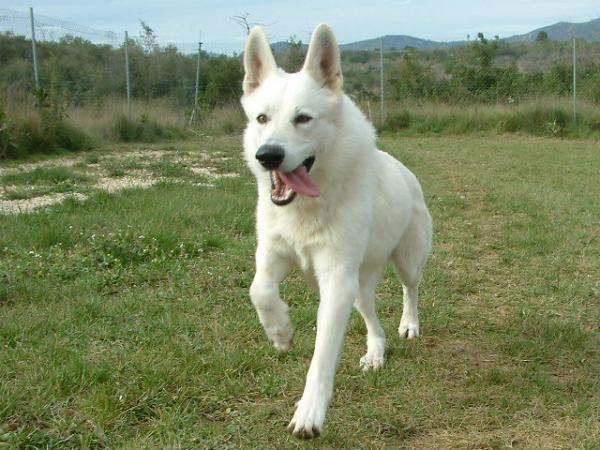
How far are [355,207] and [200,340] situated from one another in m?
1.21

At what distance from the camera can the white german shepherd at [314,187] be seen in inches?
106

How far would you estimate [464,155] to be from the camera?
498 inches

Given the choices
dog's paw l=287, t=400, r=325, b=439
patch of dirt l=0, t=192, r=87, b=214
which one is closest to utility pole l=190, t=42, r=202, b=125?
patch of dirt l=0, t=192, r=87, b=214

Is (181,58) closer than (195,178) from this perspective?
No

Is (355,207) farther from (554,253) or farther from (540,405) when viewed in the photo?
(554,253)

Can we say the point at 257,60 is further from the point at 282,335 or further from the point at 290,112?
the point at 282,335

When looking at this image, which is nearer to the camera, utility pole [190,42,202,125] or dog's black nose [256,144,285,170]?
dog's black nose [256,144,285,170]

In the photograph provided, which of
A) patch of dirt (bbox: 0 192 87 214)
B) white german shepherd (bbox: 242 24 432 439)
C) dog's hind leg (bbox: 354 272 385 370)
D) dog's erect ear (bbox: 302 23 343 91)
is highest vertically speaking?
dog's erect ear (bbox: 302 23 343 91)

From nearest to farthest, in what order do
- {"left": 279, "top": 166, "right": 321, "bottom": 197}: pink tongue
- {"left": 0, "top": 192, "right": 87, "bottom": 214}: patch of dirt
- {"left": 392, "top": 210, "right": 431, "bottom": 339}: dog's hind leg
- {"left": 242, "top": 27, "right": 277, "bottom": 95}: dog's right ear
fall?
{"left": 279, "top": 166, "right": 321, "bottom": 197}: pink tongue
{"left": 242, "top": 27, "right": 277, "bottom": 95}: dog's right ear
{"left": 392, "top": 210, "right": 431, "bottom": 339}: dog's hind leg
{"left": 0, "top": 192, "right": 87, "bottom": 214}: patch of dirt

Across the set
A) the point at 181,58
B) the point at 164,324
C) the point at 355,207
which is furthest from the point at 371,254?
the point at 181,58

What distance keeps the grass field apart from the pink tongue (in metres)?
0.95

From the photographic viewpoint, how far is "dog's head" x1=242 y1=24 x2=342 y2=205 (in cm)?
270

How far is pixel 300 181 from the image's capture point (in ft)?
9.05

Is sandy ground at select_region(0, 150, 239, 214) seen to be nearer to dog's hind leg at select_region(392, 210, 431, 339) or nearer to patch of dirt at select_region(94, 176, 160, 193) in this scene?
patch of dirt at select_region(94, 176, 160, 193)
